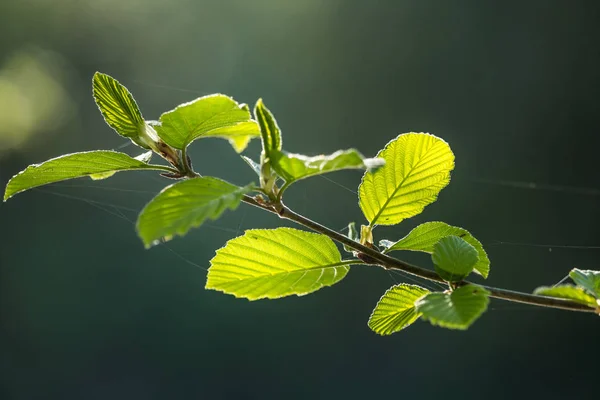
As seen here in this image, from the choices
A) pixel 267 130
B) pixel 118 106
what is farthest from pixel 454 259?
pixel 118 106

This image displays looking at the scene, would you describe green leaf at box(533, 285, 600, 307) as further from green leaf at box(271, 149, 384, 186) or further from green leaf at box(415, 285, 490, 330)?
green leaf at box(271, 149, 384, 186)

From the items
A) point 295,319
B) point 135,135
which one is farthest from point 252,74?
point 135,135

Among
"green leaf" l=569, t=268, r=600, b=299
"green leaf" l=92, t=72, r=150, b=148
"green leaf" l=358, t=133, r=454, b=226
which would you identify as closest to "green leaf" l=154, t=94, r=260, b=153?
"green leaf" l=92, t=72, r=150, b=148

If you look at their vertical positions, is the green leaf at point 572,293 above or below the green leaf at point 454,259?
below

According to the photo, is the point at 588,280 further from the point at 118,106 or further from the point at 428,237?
the point at 118,106

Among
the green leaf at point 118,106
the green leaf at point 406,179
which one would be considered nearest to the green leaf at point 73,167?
the green leaf at point 118,106

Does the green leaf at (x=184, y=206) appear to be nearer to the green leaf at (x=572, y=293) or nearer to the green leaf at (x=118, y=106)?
the green leaf at (x=118, y=106)

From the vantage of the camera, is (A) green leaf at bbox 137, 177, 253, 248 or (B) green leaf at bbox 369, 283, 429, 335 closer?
(A) green leaf at bbox 137, 177, 253, 248
